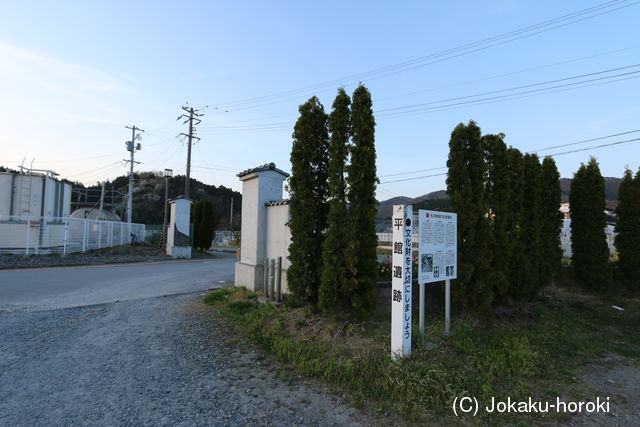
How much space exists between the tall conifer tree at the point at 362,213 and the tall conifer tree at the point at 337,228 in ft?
0.41

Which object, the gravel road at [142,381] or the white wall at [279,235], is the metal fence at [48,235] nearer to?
Result: the white wall at [279,235]

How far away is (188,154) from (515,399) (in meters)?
26.5

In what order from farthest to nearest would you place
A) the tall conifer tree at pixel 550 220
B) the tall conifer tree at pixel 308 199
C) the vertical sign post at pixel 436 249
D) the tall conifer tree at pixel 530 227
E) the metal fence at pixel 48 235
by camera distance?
the metal fence at pixel 48 235 < the tall conifer tree at pixel 550 220 < the tall conifer tree at pixel 530 227 < the tall conifer tree at pixel 308 199 < the vertical sign post at pixel 436 249

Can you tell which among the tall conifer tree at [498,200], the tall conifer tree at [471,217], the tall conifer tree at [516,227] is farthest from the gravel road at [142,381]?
the tall conifer tree at [516,227]

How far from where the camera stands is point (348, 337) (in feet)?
15.8

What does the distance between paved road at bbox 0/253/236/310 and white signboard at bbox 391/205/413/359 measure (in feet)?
23.4

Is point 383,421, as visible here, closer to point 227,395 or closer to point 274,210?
point 227,395

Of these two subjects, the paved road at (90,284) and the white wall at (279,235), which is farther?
the paved road at (90,284)

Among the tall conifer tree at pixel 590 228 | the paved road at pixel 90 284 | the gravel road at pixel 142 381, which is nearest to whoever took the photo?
the gravel road at pixel 142 381

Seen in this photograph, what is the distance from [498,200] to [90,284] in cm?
1169

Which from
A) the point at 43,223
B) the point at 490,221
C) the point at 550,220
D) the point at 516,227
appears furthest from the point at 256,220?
the point at 43,223

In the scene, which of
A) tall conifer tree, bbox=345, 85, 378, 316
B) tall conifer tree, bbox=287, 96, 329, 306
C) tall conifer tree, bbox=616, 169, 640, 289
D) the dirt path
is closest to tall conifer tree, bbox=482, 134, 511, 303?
the dirt path

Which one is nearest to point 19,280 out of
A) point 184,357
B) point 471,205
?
point 184,357

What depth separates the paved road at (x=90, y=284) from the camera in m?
7.97
